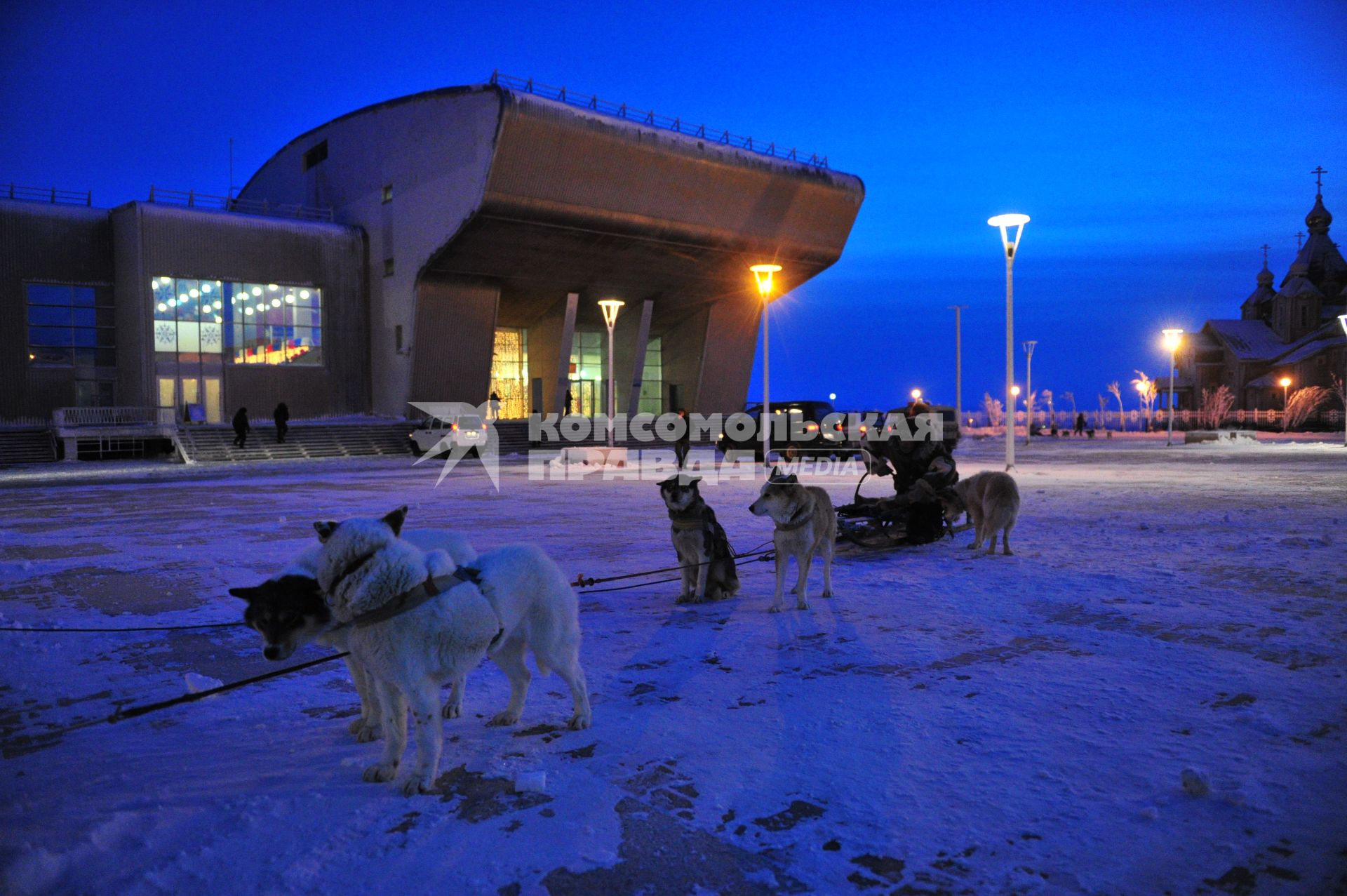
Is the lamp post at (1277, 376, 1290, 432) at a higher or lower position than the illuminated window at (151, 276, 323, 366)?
lower

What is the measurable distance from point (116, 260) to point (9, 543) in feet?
110

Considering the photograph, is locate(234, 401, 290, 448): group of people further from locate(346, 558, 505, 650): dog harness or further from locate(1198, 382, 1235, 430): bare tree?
locate(1198, 382, 1235, 430): bare tree

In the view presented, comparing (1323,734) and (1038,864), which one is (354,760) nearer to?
(1038,864)

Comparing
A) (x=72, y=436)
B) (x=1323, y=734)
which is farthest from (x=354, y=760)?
(x=72, y=436)

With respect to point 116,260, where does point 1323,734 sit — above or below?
below

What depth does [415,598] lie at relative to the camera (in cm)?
335

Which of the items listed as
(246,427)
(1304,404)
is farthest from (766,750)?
(1304,404)

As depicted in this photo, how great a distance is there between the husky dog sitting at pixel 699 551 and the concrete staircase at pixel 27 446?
1329 inches

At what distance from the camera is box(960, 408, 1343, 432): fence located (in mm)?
59062

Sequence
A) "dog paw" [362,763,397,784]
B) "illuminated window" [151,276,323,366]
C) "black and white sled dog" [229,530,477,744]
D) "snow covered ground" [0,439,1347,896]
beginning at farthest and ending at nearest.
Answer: "illuminated window" [151,276,323,366] < "dog paw" [362,763,397,784] < "black and white sled dog" [229,530,477,744] < "snow covered ground" [0,439,1347,896]

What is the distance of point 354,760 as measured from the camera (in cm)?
382

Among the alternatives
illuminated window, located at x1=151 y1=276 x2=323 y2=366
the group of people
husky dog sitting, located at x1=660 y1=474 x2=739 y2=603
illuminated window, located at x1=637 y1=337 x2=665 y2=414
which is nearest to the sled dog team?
husky dog sitting, located at x1=660 y1=474 x2=739 y2=603

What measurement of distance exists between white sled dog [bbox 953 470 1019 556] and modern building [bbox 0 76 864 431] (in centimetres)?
2991

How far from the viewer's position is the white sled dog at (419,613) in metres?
3.29
